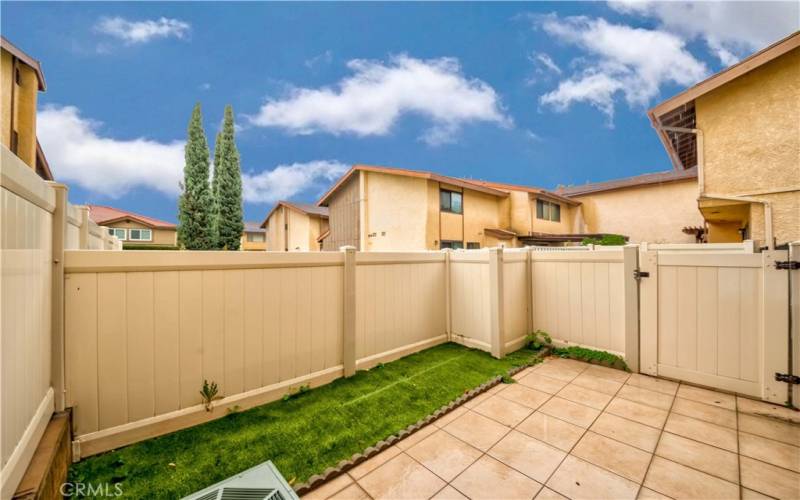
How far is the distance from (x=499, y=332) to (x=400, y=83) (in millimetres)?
20632

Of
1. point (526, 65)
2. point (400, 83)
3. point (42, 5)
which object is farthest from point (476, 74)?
point (42, 5)

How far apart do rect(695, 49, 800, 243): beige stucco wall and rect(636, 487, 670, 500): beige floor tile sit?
25.4ft

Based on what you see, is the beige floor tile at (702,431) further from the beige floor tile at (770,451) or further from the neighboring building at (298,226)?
the neighboring building at (298,226)

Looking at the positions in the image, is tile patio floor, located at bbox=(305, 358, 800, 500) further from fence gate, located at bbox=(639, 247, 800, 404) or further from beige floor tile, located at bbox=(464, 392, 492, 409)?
fence gate, located at bbox=(639, 247, 800, 404)

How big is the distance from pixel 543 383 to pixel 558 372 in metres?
0.52

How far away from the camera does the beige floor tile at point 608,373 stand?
13.4ft

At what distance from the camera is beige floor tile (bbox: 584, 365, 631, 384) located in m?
4.09

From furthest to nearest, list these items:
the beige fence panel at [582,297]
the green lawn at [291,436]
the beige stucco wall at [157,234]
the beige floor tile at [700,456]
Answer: the beige stucco wall at [157,234] < the beige fence panel at [582,297] < the beige floor tile at [700,456] < the green lawn at [291,436]

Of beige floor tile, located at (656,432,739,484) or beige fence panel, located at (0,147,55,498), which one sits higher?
beige fence panel, located at (0,147,55,498)

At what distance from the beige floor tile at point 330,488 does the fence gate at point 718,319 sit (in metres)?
4.21

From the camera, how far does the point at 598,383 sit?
3.96 meters

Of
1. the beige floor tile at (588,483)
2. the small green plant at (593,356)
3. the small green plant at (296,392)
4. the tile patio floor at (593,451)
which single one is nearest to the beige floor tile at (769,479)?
the tile patio floor at (593,451)

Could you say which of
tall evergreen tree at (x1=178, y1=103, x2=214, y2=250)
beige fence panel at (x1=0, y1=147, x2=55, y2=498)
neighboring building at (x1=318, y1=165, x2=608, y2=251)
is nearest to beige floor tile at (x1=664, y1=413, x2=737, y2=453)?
beige fence panel at (x1=0, y1=147, x2=55, y2=498)

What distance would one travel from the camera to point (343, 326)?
4.04 m
